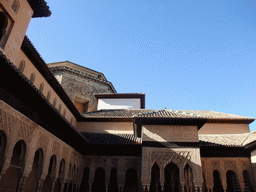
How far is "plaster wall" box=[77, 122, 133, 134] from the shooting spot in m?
15.8

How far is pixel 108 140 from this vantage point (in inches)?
522

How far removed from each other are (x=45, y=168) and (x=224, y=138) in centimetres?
1067

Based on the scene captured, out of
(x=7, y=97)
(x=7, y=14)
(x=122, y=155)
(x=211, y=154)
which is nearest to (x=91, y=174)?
(x=122, y=155)

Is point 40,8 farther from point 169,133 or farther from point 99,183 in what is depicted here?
point 99,183

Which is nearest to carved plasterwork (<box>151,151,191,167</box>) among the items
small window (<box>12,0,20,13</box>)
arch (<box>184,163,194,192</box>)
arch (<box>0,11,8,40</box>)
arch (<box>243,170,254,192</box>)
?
arch (<box>184,163,194,192</box>)

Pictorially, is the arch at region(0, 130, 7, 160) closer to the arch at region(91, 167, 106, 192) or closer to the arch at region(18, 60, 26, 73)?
the arch at region(18, 60, 26, 73)

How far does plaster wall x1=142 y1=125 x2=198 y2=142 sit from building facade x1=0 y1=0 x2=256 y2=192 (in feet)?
0.16

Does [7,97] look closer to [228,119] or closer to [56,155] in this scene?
[56,155]

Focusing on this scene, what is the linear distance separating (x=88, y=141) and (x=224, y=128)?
9660mm

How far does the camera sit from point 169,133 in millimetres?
10672

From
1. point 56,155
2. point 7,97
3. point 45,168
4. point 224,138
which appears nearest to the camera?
point 7,97

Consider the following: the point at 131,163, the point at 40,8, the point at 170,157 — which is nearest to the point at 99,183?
the point at 131,163

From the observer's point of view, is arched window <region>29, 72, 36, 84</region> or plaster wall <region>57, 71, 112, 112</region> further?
plaster wall <region>57, 71, 112, 112</region>

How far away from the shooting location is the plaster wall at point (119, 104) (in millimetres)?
19734
